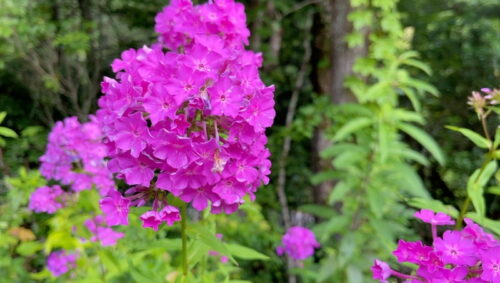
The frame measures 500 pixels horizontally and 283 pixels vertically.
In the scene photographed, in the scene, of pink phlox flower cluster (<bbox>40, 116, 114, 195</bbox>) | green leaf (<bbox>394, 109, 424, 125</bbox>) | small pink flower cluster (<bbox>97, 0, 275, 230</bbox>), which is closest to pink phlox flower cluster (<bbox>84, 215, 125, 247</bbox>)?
pink phlox flower cluster (<bbox>40, 116, 114, 195</bbox>)

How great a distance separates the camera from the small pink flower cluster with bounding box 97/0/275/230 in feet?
3.93

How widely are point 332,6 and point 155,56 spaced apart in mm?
2813

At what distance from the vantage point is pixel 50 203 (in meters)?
2.44

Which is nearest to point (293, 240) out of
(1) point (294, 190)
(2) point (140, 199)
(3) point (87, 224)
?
(3) point (87, 224)

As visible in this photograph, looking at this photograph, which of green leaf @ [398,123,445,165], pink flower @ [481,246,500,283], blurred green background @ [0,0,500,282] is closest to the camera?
pink flower @ [481,246,500,283]

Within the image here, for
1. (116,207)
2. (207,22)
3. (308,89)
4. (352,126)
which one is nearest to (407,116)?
(352,126)

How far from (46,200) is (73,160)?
26cm

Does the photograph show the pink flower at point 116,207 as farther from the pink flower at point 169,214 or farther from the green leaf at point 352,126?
the green leaf at point 352,126

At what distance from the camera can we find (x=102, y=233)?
2.37 meters

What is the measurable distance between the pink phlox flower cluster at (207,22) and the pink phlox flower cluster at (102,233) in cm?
108

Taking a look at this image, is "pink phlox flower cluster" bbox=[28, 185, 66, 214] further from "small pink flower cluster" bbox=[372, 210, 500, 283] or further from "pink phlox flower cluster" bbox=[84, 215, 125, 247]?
"small pink flower cluster" bbox=[372, 210, 500, 283]

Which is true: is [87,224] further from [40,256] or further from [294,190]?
[294,190]

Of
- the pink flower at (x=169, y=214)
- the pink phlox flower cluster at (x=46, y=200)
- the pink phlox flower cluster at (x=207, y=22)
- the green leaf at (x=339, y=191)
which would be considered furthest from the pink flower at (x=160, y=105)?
the green leaf at (x=339, y=191)

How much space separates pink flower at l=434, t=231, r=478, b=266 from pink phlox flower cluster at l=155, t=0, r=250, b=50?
101 centimetres
